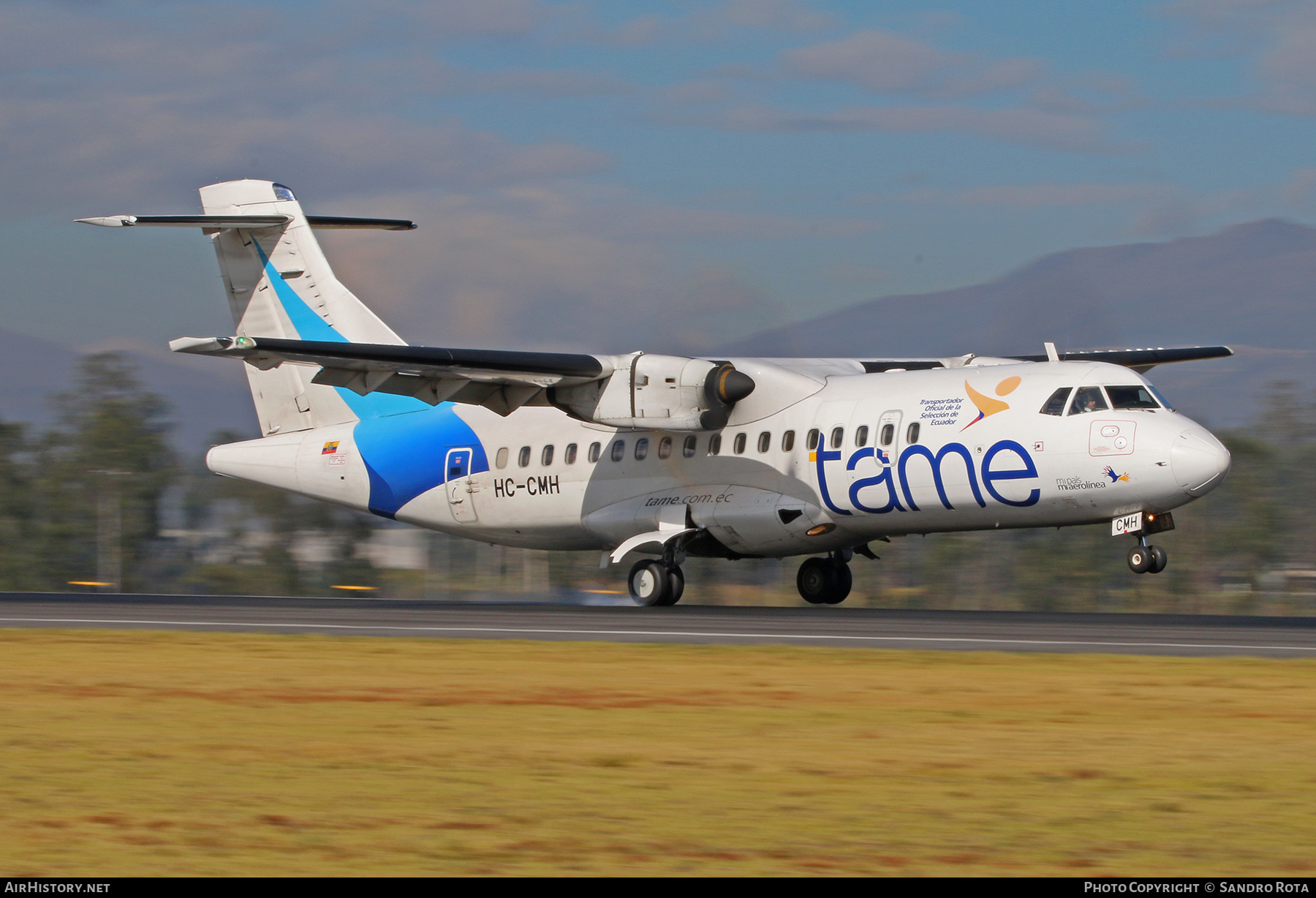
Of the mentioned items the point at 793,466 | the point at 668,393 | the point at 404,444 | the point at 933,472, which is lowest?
the point at 933,472

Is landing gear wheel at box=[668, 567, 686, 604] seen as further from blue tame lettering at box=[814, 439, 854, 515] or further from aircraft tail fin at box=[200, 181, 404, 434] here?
aircraft tail fin at box=[200, 181, 404, 434]

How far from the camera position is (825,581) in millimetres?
24484

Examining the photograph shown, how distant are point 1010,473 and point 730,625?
4602 millimetres

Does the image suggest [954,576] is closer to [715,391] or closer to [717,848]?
[715,391]

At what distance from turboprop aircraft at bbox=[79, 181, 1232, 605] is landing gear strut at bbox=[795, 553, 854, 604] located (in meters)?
0.03

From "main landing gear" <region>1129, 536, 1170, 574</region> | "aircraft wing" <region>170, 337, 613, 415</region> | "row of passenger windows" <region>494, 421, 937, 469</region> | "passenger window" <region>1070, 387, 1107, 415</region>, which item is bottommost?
"main landing gear" <region>1129, 536, 1170, 574</region>

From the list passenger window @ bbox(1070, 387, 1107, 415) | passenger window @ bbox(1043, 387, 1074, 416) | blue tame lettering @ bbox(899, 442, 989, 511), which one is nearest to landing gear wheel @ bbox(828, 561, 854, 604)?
blue tame lettering @ bbox(899, 442, 989, 511)

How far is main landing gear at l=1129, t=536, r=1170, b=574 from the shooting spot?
18.7 m

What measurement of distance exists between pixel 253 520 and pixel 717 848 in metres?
73.7

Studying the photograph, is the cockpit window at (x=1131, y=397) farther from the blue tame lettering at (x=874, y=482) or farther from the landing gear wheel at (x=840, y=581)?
the landing gear wheel at (x=840, y=581)

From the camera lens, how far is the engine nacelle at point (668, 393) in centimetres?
2209

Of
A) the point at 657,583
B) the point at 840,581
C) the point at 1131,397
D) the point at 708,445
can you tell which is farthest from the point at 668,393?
the point at 1131,397

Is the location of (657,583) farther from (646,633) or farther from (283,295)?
(283,295)

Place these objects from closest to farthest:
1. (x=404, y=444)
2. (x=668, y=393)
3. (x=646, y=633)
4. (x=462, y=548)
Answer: (x=646, y=633)
(x=668, y=393)
(x=404, y=444)
(x=462, y=548)
